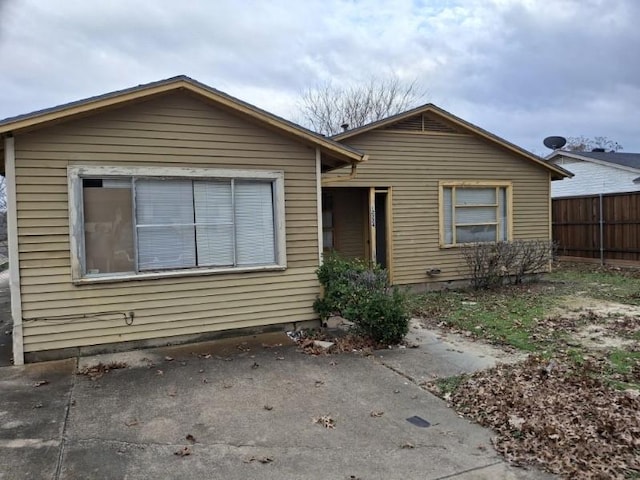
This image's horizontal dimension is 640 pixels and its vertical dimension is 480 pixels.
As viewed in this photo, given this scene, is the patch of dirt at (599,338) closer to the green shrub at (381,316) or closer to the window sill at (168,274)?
the green shrub at (381,316)

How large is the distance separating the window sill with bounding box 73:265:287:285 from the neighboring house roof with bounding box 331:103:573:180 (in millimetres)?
4103

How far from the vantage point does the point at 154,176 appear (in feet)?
19.8

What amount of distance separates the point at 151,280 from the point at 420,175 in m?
6.68

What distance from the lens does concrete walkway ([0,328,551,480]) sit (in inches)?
124

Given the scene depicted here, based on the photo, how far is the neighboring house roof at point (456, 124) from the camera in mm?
9778

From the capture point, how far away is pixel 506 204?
1147 centimetres

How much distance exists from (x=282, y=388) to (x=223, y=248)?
8.18 feet

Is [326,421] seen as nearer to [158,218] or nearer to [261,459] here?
[261,459]

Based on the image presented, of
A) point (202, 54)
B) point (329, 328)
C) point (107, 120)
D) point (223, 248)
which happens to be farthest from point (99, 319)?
point (202, 54)

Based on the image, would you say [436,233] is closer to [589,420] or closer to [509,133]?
[589,420]

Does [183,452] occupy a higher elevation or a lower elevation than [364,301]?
lower

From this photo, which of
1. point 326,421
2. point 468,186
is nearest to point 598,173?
point 468,186

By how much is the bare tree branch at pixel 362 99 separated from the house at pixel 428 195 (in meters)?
17.9

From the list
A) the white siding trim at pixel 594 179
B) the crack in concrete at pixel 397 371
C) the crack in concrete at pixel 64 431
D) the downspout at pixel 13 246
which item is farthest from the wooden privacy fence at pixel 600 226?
the downspout at pixel 13 246
